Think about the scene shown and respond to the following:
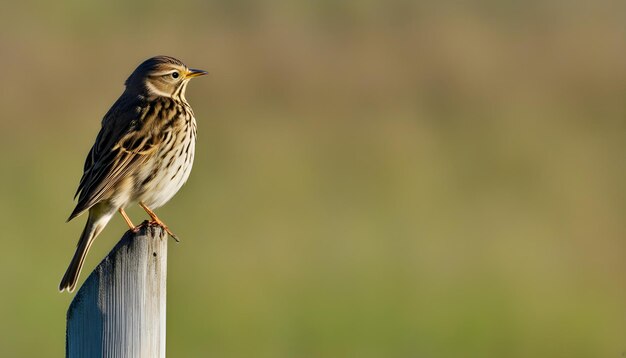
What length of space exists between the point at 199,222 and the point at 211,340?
186 centimetres

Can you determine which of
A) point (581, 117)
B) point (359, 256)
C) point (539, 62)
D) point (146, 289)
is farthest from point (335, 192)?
point (146, 289)

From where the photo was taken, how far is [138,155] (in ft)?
22.8

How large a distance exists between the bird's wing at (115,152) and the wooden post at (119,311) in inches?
82.3

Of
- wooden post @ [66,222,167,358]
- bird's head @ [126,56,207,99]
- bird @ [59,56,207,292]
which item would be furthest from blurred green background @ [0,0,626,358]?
wooden post @ [66,222,167,358]

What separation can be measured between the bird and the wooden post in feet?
6.52

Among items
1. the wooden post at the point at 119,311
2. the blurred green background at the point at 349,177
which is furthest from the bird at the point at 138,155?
the blurred green background at the point at 349,177

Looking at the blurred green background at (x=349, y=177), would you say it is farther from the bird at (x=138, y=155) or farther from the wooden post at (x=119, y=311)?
the wooden post at (x=119, y=311)

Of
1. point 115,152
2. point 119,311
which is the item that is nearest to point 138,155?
point 115,152

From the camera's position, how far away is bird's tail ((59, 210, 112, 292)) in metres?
5.85

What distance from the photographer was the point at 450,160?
48.6 ft

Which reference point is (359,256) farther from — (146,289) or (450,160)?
(146,289)

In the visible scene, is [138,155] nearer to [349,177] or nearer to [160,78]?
[160,78]

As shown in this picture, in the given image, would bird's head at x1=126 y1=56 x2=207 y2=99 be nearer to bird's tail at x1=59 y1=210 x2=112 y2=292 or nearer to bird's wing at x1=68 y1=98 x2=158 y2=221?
bird's wing at x1=68 y1=98 x2=158 y2=221

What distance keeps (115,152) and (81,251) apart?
0.86 metres
